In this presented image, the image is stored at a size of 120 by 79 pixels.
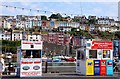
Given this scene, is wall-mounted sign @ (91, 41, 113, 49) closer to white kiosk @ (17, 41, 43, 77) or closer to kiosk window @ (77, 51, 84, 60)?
A: kiosk window @ (77, 51, 84, 60)

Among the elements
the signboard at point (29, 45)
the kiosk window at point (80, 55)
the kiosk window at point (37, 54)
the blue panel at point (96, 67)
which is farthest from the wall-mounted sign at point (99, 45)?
the signboard at point (29, 45)

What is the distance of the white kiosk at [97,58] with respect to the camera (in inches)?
928

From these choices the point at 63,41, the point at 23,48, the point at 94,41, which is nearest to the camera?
the point at 23,48

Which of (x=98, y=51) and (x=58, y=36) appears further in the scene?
A: (x=58, y=36)

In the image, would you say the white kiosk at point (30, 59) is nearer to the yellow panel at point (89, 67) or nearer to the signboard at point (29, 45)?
the signboard at point (29, 45)

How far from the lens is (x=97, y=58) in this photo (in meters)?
23.8

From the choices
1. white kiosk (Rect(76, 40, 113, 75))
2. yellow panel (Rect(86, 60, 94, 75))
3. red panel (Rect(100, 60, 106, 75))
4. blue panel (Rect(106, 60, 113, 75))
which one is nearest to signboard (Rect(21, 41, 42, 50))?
white kiosk (Rect(76, 40, 113, 75))

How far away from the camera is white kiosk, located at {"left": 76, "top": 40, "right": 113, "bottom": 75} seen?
2356cm

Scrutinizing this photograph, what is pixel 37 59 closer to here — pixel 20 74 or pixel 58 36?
pixel 20 74

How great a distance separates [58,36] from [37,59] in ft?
537

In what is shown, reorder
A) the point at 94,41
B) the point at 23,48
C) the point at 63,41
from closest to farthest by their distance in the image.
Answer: the point at 23,48 < the point at 94,41 < the point at 63,41

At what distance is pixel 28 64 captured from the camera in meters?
21.9

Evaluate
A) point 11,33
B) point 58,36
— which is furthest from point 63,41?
point 11,33

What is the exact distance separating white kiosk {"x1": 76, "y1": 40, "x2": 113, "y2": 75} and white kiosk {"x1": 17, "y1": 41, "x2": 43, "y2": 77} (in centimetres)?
312
